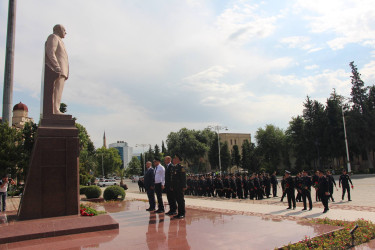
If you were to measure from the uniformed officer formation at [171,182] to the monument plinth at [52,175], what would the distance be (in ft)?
7.76

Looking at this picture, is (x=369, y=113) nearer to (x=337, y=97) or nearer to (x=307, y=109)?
(x=337, y=97)

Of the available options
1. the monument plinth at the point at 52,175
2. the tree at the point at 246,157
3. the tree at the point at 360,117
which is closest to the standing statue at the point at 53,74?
the monument plinth at the point at 52,175

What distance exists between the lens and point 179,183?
7637mm

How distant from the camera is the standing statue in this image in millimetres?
7858

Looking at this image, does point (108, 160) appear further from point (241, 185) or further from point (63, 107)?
point (241, 185)

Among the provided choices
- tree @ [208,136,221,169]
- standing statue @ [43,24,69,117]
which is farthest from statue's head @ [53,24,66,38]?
tree @ [208,136,221,169]

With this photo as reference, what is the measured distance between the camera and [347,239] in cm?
519

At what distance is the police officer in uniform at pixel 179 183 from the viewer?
754cm

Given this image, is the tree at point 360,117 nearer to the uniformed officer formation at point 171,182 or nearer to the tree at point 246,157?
the tree at point 246,157

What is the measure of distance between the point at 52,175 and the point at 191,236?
156 inches

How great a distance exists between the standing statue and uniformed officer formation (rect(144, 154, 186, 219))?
3.28 metres

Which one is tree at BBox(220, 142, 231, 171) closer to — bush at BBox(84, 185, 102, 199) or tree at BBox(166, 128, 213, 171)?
tree at BBox(166, 128, 213, 171)

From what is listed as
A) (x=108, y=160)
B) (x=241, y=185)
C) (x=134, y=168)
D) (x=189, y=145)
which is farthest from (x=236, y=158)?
(x=241, y=185)

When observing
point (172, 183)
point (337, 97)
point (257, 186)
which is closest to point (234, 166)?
point (337, 97)
